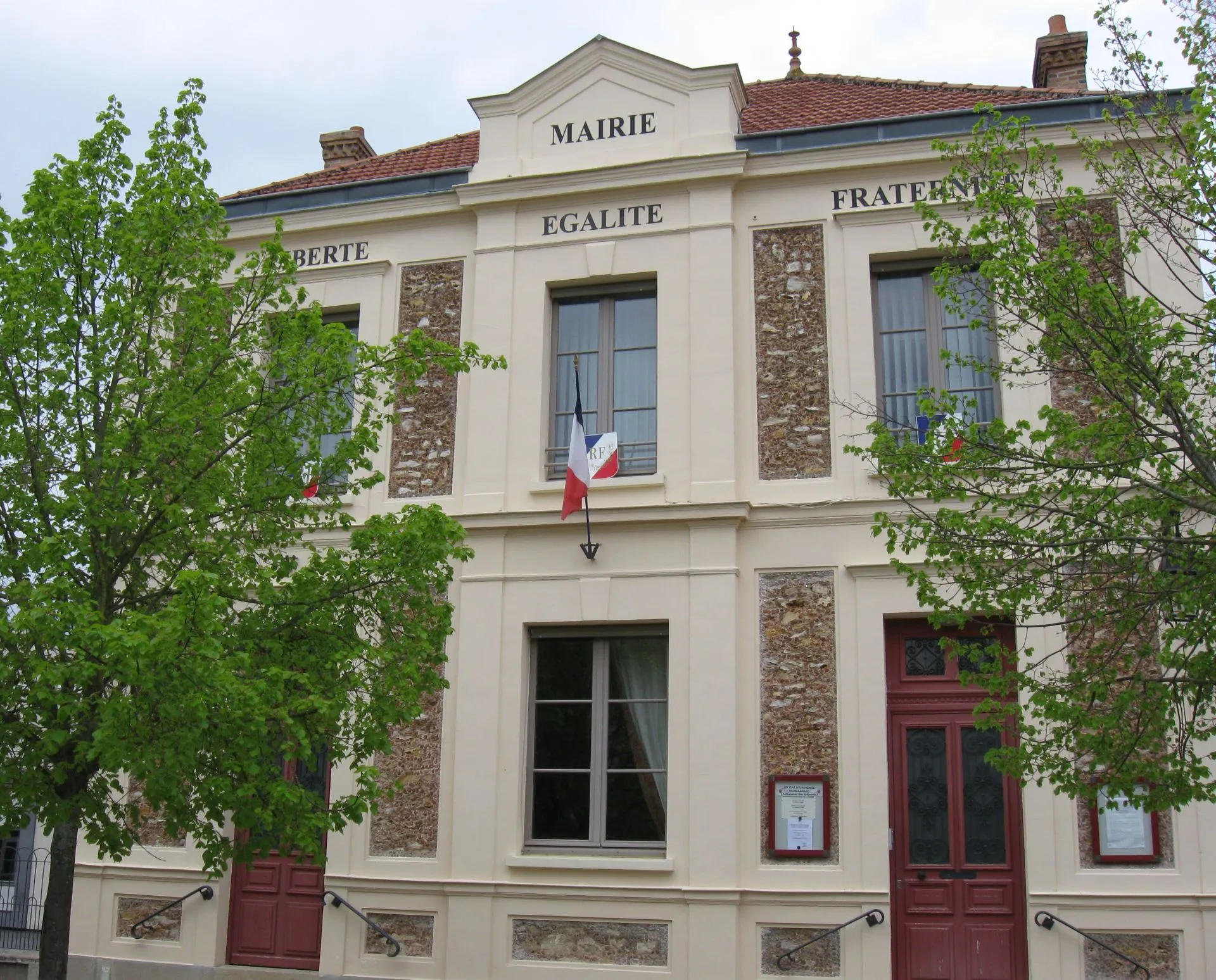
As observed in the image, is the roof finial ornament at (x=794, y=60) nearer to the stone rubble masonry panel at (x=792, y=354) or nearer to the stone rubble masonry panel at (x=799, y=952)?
the stone rubble masonry panel at (x=792, y=354)

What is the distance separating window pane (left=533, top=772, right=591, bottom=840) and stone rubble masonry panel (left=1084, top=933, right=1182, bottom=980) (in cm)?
421

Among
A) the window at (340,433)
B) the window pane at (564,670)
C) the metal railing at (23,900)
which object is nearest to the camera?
the window at (340,433)

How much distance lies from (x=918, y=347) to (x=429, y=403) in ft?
15.4

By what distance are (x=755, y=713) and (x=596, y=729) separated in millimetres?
1472

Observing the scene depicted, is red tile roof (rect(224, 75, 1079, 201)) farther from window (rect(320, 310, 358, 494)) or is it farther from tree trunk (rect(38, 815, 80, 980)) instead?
tree trunk (rect(38, 815, 80, 980))

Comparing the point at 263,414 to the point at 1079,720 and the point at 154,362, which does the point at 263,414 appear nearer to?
the point at 154,362

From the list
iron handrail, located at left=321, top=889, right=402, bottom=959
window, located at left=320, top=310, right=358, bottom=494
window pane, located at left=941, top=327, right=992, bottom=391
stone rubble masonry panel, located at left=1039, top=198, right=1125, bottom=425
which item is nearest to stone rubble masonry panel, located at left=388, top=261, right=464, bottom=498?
window, located at left=320, top=310, right=358, bottom=494

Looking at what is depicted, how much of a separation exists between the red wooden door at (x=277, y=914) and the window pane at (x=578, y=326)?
15.3ft

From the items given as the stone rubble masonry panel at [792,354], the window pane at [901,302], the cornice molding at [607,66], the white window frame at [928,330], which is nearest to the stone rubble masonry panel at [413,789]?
the stone rubble masonry panel at [792,354]

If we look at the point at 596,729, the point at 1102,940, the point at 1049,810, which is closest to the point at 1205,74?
the point at 1049,810

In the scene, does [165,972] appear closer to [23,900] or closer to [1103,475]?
[23,900]

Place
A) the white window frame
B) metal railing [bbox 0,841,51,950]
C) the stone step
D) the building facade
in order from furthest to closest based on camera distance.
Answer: metal railing [bbox 0,841,51,950] < the white window frame < the stone step < the building facade

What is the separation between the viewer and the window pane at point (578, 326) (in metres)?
12.8

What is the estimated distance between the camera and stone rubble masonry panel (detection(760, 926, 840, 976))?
412 inches
